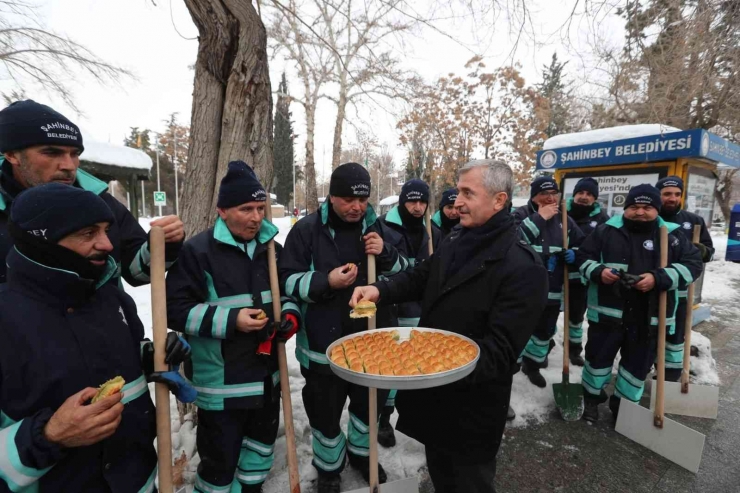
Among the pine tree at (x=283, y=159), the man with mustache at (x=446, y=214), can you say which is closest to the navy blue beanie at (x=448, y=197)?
the man with mustache at (x=446, y=214)

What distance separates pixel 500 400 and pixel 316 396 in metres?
1.32

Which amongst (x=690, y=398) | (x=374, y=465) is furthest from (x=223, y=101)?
(x=690, y=398)

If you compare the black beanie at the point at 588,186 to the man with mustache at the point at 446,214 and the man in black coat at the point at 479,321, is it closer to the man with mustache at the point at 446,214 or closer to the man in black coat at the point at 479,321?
the man with mustache at the point at 446,214

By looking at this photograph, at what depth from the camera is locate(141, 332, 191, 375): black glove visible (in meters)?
1.69

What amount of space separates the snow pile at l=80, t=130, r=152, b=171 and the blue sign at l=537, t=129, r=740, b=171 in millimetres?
12071

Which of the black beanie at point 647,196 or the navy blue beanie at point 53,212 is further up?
the black beanie at point 647,196

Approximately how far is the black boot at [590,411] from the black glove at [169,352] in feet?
12.5

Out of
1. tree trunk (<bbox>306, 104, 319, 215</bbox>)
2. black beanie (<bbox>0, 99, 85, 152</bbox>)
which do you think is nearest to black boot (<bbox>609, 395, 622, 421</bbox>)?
black beanie (<bbox>0, 99, 85, 152</bbox>)

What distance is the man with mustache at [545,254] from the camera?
4.33 meters

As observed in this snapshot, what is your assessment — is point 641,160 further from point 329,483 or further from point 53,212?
Result: point 53,212

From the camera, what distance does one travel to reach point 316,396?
2.65 meters

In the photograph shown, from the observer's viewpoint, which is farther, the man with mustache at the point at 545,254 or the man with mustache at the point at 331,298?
the man with mustache at the point at 545,254

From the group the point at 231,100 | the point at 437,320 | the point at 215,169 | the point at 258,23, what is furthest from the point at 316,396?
the point at 258,23

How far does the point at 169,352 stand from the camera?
1.69 m
